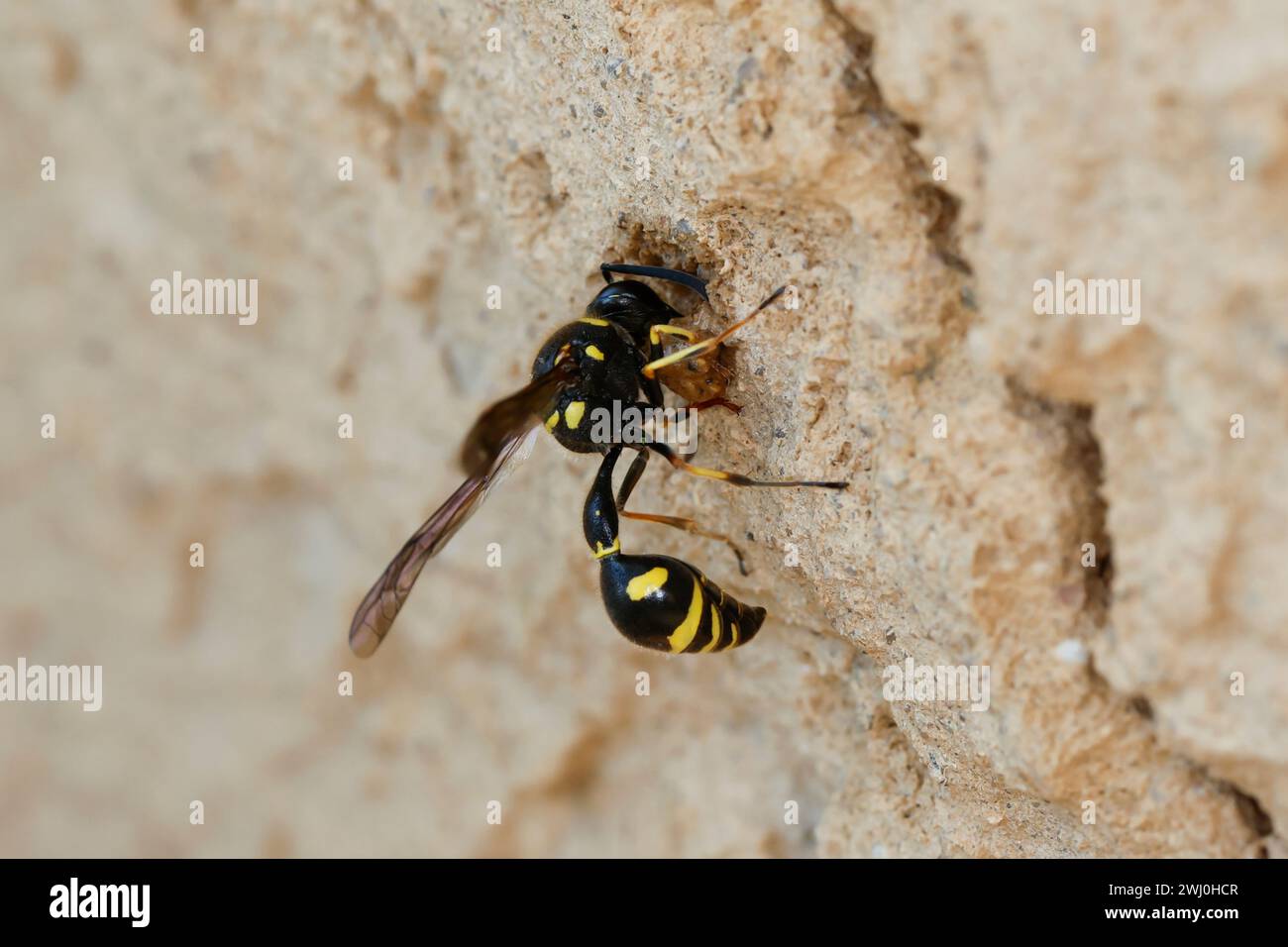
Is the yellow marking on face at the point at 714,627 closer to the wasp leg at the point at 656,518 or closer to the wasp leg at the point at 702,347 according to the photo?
the wasp leg at the point at 656,518

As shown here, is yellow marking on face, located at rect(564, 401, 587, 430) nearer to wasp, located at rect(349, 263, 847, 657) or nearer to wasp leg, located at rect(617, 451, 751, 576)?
wasp, located at rect(349, 263, 847, 657)
